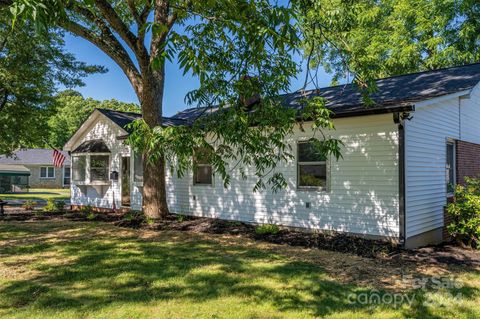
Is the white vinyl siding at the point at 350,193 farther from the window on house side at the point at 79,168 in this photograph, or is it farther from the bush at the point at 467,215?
the window on house side at the point at 79,168

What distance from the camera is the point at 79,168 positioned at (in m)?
14.8

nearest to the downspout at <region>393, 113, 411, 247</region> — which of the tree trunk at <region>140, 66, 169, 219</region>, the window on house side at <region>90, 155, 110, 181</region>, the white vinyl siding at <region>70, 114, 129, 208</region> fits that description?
the tree trunk at <region>140, 66, 169, 219</region>

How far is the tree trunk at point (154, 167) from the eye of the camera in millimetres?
10297

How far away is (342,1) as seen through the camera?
548 centimetres

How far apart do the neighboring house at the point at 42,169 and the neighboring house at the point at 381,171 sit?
29177 millimetres

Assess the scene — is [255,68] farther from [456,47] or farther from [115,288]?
[456,47]

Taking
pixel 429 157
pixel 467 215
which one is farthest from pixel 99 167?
pixel 467 215

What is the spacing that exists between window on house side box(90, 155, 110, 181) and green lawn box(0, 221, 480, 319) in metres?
6.37

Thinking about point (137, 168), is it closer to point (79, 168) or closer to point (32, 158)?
point (79, 168)

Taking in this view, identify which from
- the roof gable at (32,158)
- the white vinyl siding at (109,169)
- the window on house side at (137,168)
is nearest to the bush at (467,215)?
the window on house side at (137,168)

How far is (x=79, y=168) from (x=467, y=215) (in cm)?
1372

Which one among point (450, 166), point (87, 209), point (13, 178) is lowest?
point (87, 209)

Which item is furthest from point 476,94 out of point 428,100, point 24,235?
point 24,235

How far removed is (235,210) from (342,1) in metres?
6.39
